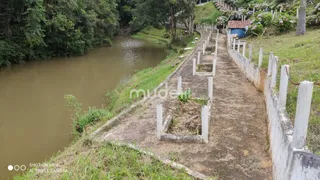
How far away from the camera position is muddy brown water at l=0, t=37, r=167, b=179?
966 centimetres

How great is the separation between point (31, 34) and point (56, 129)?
14.6m

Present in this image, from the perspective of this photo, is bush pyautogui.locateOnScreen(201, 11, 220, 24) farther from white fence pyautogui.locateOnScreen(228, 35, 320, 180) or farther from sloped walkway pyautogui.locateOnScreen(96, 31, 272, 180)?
white fence pyautogui.locateOnScreen(228, 35, 320, 180)

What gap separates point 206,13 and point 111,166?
46.5 meters

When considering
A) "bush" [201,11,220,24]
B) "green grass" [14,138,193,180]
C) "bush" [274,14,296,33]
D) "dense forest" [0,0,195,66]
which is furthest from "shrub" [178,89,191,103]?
"bush" [201,11,220,24]

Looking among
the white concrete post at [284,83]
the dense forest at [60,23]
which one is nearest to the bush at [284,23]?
the dense forest at [60,23]

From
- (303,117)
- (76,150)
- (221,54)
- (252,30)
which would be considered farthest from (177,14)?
(303,117)

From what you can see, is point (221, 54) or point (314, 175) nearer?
point (314, 175)

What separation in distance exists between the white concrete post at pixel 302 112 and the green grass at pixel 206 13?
4104 cm

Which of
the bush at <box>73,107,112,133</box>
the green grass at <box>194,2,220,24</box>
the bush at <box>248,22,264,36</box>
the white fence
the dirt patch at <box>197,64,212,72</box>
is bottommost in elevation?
the bush at <box>73,107,112,133</box>

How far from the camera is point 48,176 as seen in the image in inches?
222

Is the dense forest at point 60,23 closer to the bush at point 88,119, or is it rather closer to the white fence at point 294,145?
the bush at point 88,119

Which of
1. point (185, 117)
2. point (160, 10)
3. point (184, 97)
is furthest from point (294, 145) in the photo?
point (160, 10)

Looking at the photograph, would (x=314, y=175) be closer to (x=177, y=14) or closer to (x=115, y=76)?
(x=115, y=76)

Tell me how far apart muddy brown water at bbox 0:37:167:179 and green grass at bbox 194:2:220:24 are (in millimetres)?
16813
